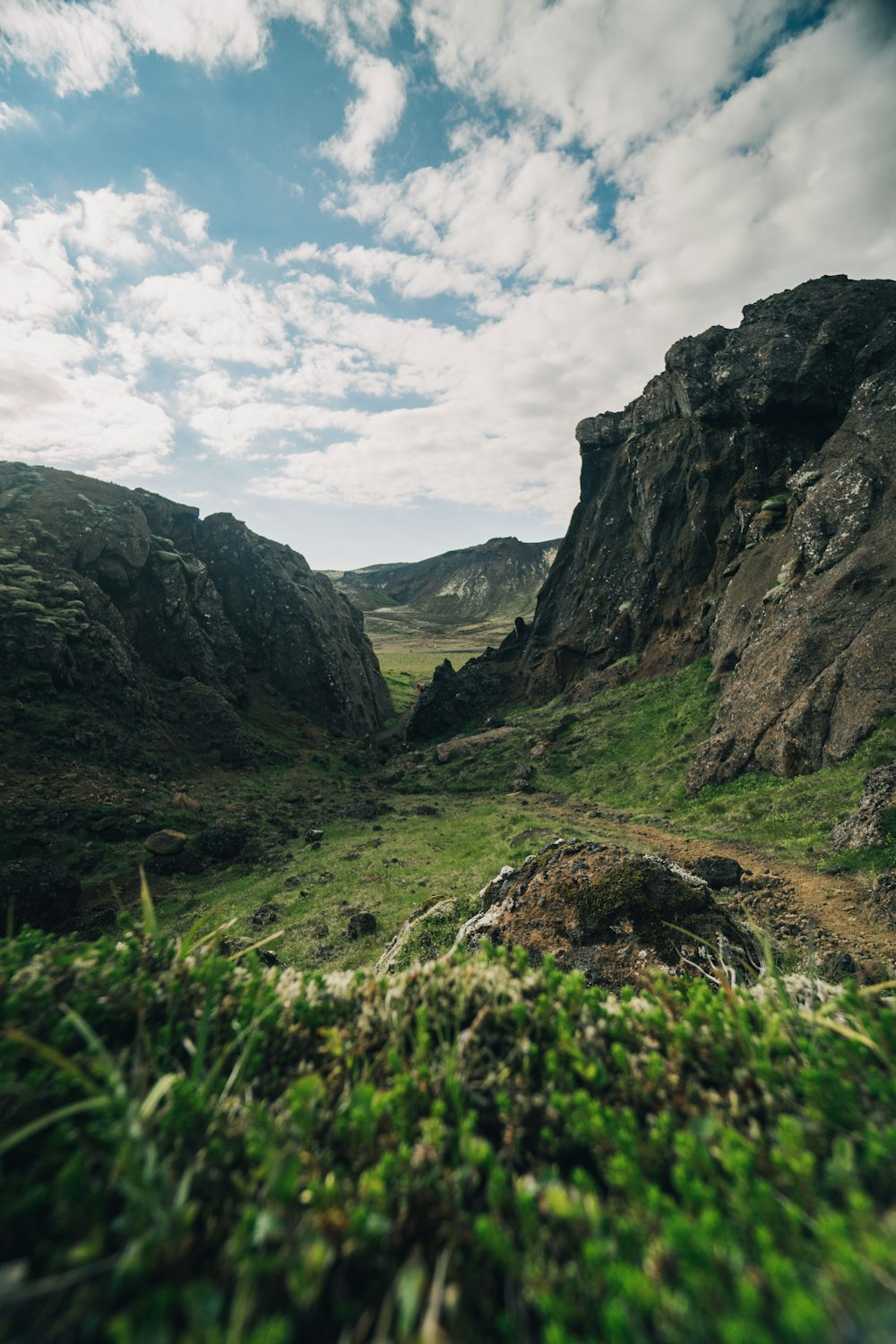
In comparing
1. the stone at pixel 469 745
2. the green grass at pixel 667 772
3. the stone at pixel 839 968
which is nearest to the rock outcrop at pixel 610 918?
the stone at pixel 839 968

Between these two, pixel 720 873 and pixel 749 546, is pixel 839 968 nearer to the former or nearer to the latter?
pixel 720 873

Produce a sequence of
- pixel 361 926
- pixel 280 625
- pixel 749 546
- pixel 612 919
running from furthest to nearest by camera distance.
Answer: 1. pixel 280 625
2. pixel 749 546
3. pixel 361 926
4. pixel 612 919

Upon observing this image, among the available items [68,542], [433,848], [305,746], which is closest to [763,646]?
[433,848]

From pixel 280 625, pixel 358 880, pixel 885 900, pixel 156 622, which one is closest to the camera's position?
pixel 885 900

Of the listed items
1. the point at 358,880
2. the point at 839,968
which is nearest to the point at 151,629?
the point at 358,880

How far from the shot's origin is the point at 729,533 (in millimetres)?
44281

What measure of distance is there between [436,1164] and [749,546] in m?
45.1

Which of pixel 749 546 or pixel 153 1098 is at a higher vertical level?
pixel 749 546

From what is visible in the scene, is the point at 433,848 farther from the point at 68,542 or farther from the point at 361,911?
the point at 68,542

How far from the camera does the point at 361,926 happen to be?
49.9 ft

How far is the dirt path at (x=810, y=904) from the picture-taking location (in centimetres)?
1077

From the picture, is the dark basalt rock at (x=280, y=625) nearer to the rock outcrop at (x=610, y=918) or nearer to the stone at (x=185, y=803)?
the stone at (x=185, y=803)

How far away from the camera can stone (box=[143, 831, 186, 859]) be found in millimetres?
25625

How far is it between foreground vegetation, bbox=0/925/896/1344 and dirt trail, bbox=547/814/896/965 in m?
6.74
